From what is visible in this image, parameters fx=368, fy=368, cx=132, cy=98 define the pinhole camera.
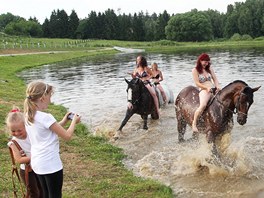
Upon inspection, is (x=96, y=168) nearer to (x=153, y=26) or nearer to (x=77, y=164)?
(x=77, y=164)

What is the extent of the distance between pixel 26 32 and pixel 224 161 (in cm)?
11494

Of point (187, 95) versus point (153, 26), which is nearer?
point (187, 95)

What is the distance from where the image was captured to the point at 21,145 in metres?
5.06

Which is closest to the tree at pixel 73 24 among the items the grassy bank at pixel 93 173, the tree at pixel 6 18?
the tree at pixel 6 18

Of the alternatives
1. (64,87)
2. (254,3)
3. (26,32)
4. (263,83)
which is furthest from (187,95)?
(254,3)

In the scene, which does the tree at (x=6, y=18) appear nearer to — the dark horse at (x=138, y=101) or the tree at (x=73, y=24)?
the tree at (x=73, y=24)

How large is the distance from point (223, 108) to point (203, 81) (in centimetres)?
114

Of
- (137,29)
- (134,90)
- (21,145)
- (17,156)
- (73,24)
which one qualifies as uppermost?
(73,24)

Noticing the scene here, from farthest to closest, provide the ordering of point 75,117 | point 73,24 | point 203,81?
point 73,24, point 203,81, point 75,117

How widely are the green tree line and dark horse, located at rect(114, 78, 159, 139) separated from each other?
103832 mm

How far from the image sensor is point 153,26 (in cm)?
12569

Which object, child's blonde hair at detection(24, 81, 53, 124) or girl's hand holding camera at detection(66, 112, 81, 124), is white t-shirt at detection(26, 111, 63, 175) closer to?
child's blonde hair at detection(24, 81, 53, 124)

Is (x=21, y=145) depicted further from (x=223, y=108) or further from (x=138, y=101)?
(x=138, y=101)

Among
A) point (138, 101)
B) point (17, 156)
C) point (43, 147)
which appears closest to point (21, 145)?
point (17, 156)
